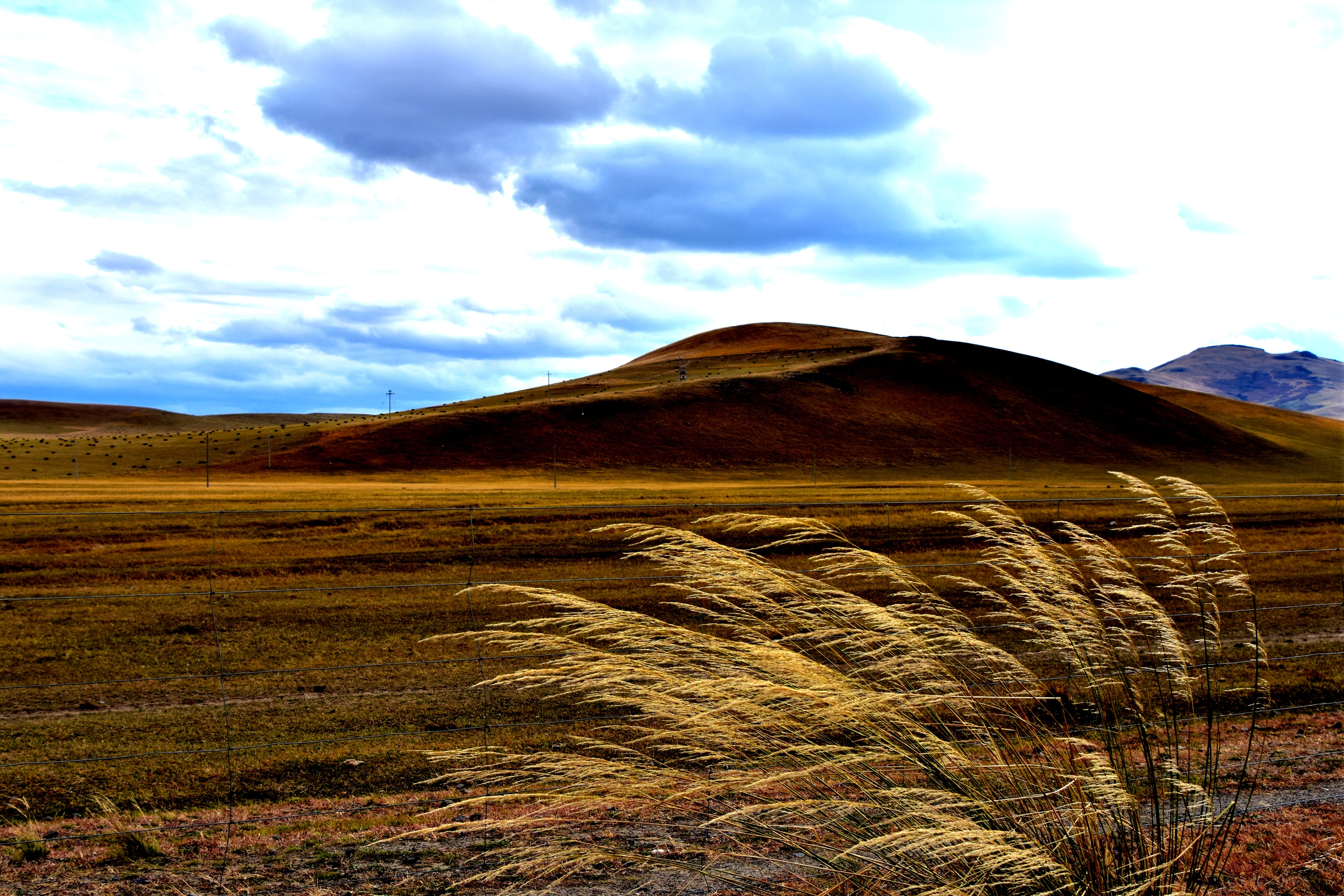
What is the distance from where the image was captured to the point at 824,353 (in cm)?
10612

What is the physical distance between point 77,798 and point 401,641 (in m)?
5.79

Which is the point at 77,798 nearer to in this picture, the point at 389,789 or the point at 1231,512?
the point at 389,789

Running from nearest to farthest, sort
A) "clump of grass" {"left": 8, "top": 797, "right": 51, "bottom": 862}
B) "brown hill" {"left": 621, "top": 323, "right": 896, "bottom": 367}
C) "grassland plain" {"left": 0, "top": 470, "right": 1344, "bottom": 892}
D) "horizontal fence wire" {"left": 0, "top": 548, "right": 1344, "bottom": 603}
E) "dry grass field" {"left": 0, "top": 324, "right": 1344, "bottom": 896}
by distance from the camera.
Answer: "horizontal fence wire" {"left": 0, "top": 548, "right": 1344, "bottom": 603} → "dry grass field" {"left": 0, "top": 324, "right": 1344, "bottom": 896} → "clump of grass" {"left": 8, "top": 797, "right": 51, "bottom": 862} → "grassland plain" {"left": 0, "top": 470, "right": 1344, "bottom": 892} → "brown hill" {"left": 621, "top": 323, "right": 896, "bottom": 367}

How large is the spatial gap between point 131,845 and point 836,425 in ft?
236

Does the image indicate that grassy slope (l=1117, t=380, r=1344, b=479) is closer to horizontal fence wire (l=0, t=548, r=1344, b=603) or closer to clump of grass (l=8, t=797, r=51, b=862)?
horizontal fence wire (l=0, t=548, r=1344, b=603)

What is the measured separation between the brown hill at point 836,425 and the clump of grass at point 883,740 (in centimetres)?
5728

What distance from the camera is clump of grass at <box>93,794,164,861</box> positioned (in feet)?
14.2

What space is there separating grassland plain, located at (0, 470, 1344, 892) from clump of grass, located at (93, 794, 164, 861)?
0.93 metres

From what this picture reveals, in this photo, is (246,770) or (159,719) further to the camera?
(159,719)

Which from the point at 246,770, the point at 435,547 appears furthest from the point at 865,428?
the point at 246,770

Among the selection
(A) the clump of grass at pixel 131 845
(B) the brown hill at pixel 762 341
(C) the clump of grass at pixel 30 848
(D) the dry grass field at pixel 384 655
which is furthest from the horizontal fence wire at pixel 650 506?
(B) the brown hill at pixel 762 341

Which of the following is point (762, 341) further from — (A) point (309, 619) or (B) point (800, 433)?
(A) point (309, 619)

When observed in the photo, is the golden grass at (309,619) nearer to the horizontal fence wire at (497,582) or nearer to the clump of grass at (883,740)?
the horizontal fence wire at (497,582)

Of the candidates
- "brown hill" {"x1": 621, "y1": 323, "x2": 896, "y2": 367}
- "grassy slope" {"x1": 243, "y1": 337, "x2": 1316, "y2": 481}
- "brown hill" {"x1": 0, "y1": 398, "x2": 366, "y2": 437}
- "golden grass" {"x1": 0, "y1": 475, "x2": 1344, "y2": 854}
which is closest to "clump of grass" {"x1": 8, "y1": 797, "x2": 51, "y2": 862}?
"golden grass" {"x1": 0, "y1": 475, "x2": 1344, "y2": 854}
